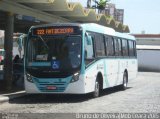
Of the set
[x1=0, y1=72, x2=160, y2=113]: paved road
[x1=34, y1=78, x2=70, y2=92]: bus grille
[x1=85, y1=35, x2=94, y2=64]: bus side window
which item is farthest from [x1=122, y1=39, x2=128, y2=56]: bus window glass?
[x1=34, y1=78, x2=70, y2=92]: bus grille

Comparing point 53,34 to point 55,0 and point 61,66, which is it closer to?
point 61,66

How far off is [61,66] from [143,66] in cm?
4524

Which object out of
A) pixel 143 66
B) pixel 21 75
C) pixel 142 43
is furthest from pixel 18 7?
pixel 142 43

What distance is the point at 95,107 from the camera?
15.7m

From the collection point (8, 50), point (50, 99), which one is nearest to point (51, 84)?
point (50, 99)

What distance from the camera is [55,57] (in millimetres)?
17828

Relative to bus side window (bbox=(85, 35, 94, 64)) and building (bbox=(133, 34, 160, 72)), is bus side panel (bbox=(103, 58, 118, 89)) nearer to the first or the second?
bus side window (bbox=(85, 35, 94, 64))

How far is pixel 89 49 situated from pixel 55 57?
4.50 ft

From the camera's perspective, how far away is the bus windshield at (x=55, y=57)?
17.7 meters

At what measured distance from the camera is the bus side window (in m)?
18.0

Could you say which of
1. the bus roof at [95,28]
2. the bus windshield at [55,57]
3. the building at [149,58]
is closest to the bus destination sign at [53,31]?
the bus windshield at [55,57]

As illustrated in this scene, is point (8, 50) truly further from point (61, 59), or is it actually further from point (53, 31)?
point (61, 59)

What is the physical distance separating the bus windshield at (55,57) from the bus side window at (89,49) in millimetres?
351

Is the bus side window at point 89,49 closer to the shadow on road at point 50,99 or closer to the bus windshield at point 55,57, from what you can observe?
the bus windshield at point 55,57
